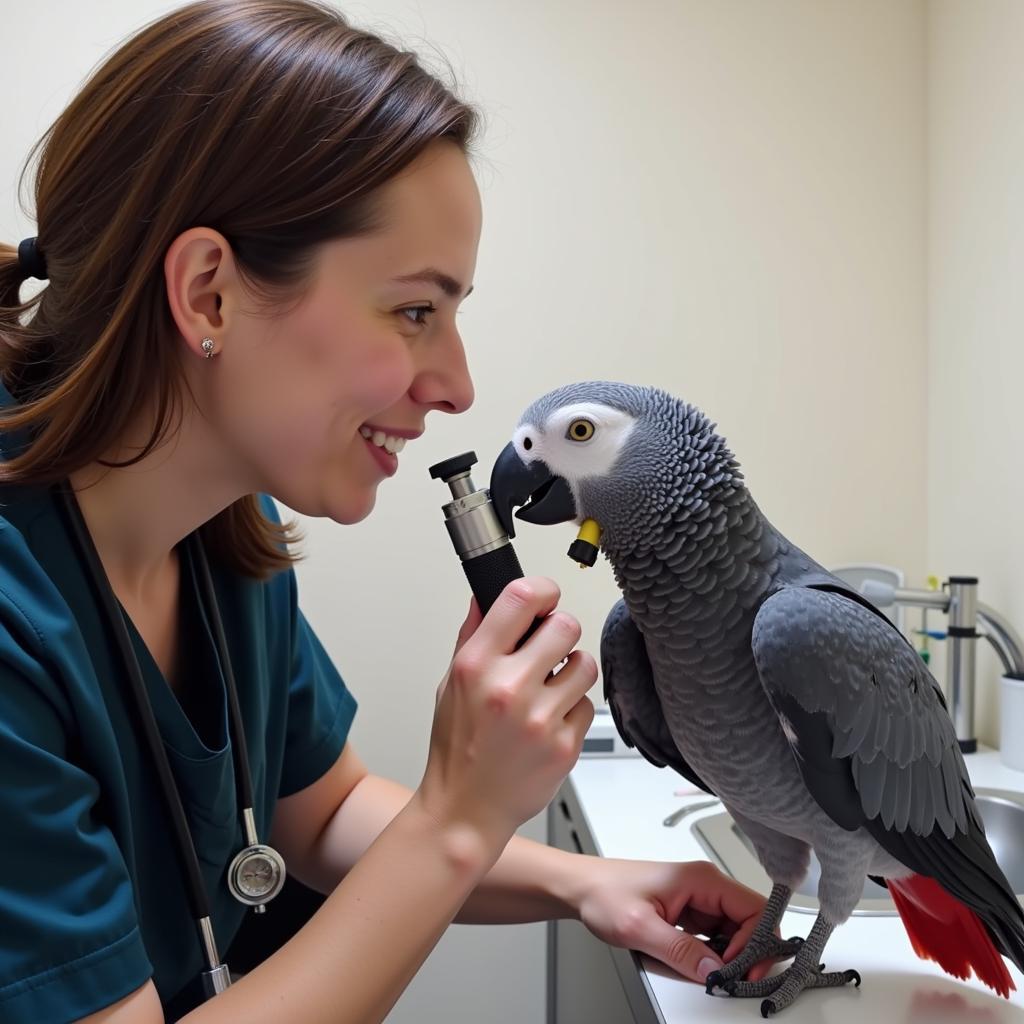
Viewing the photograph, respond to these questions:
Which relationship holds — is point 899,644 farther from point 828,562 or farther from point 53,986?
point 828,562

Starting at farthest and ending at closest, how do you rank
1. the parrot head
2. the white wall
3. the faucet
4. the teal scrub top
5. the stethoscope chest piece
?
the white wall
the faucet
the stethoscope chest piece
the parrot head
the teal scrub top

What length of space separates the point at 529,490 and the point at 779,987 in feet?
1.24

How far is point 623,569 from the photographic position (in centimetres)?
63

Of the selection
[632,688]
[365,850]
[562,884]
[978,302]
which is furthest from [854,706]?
[978,302]

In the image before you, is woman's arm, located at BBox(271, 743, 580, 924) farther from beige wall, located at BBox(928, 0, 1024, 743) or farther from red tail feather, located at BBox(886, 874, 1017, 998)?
beige wall, located at BBox(928, 0, 1024, 743)

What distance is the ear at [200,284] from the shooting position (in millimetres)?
600

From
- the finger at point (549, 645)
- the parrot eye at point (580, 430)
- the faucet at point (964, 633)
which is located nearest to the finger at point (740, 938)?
the finger at point (549, 645)

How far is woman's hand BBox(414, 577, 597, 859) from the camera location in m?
0.58

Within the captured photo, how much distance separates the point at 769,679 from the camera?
0.57 m

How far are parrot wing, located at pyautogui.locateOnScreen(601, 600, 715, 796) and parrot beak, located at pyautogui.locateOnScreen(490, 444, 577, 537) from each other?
0.29 feet

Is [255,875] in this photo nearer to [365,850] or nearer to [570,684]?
[365,850]

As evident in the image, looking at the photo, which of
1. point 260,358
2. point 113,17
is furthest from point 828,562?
point 113,17

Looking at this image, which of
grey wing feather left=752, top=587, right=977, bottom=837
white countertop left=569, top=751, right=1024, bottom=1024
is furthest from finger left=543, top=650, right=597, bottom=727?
white countertop left=569, top=751, right=1024, bottom=1024

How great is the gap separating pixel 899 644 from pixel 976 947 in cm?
23
